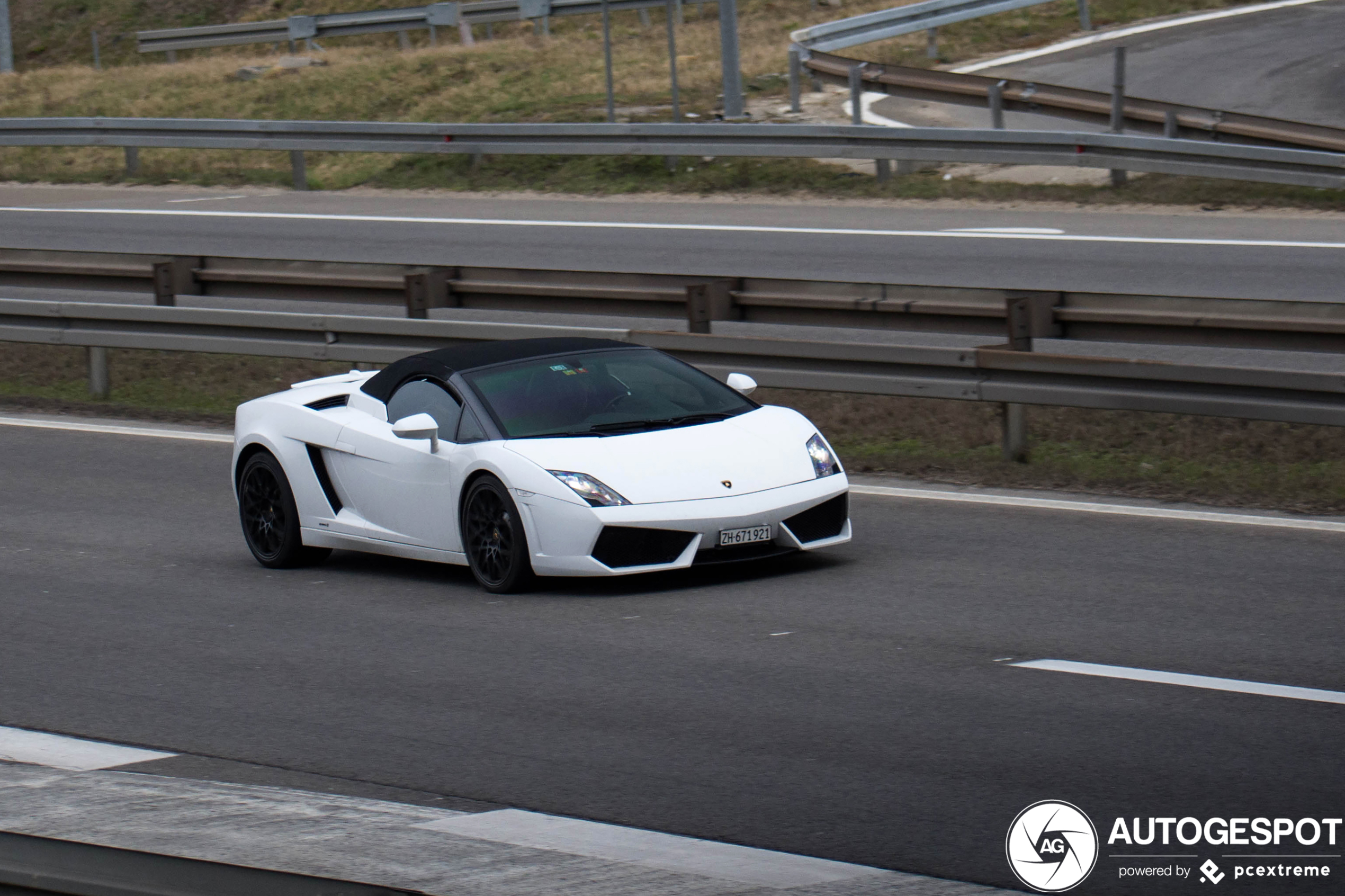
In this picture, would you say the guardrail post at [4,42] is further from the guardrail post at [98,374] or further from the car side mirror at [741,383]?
the car side mirror at [741,383]

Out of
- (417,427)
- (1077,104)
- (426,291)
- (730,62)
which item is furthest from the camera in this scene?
(730,62)

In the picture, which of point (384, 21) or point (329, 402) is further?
point (384, 21)

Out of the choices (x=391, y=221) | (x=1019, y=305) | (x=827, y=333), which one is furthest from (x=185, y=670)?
(x=391, y=221)

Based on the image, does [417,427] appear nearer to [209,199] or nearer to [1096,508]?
[1096,508]

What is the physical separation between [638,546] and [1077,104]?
669 inches

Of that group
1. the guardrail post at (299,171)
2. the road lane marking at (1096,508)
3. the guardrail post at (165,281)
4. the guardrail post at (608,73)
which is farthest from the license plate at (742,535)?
the guardrail post at (299,171)

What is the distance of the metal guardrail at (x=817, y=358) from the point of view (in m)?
10.7

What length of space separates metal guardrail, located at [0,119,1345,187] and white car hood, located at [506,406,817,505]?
13.4 meters

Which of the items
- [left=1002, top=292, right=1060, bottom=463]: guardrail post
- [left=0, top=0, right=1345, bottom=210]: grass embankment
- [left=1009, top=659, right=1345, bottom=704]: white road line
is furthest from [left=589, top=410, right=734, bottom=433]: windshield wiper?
[left=0, top=0, right=1345, bottom=210]: grass embankment

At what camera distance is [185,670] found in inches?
316

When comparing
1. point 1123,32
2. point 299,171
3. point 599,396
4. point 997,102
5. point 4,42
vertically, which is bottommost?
point 599,396

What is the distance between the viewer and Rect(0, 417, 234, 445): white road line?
1440 cm

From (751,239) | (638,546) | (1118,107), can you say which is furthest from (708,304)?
(1118,107)

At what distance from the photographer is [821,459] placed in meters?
9.39
